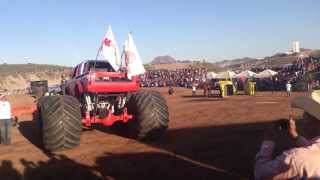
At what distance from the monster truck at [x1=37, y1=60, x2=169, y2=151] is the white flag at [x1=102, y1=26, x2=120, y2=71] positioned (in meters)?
0.27

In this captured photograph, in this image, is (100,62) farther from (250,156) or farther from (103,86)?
(250,156)

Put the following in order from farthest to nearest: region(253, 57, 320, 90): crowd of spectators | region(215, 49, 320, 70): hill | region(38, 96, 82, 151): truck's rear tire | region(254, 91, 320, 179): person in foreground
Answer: region(215, 49, 320, 70): hill → region(253, 57, 320, 90): crowd of spectators → region(38, 96, 82, 151): truck's rear tire → region(254, 91, 320, 179): person in foreground

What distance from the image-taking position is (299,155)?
3838 mm

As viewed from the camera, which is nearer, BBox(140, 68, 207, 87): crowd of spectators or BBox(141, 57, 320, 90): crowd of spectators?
BBox(141, 57, 320, 90): crowd of spectators

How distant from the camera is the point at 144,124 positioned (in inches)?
479

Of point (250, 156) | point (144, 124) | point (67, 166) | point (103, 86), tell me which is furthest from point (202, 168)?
point (103, 86)

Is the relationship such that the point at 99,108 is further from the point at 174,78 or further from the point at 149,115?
the point at 174,78

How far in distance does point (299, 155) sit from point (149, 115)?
8.33m

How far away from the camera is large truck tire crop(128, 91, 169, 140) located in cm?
1209

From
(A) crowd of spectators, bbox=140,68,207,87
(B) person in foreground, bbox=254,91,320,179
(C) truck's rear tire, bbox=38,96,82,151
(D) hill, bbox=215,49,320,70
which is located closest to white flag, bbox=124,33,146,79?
(C) truck's rear tire, bbox=38,96,82,151

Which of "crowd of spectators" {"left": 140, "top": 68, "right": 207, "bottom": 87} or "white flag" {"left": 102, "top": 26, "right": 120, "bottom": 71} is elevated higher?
"white flag" {"left": 102, "top": 26, "right": 120, "bottom": 71}

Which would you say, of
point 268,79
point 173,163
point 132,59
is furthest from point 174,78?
point 173,163

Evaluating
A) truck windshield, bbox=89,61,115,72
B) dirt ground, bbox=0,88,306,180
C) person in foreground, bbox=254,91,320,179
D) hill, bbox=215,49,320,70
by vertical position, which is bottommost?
dirt ground, bbox=0,88,306,180

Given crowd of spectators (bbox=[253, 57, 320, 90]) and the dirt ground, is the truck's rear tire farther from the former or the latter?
crowd of spectators (bbox=[253, 57, 320, 90])
